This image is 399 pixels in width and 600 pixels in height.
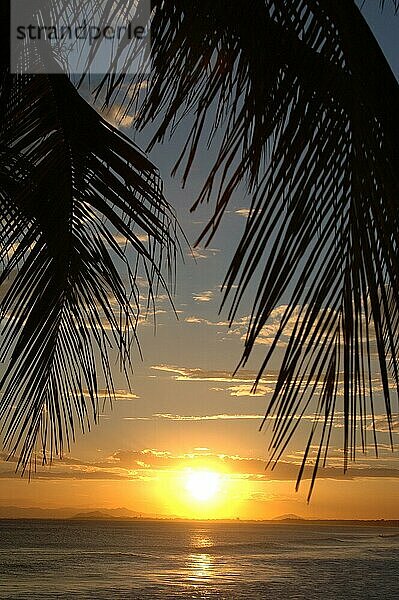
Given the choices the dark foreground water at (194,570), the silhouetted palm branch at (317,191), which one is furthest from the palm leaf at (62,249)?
the dark foreground water at (194,570)

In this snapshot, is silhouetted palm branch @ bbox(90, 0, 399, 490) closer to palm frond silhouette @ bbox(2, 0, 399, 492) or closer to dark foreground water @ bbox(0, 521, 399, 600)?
palm frond silhouette @ bbox(2, 0, 399, 492)

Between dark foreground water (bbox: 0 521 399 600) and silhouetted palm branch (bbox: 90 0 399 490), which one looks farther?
dark foreground water (bbox: 0 521 399 600)

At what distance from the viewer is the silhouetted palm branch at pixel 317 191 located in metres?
0.87

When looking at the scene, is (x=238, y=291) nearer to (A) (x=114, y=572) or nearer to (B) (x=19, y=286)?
(B) (x=19, y=286)

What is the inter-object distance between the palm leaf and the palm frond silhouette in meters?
1.09

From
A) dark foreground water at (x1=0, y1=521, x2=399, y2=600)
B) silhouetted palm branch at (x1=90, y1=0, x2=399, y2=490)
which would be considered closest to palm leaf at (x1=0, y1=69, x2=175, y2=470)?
silhouetted palm branch at (x1=90, y1=0, x2=399, y2=490)

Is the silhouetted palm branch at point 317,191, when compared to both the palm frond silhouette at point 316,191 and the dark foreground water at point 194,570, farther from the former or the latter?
the dark foreground water at point 194,570

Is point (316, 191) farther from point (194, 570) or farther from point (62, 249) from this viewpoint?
point (194, 570)

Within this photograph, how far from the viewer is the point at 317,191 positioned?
97 cm

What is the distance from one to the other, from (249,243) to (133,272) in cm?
146

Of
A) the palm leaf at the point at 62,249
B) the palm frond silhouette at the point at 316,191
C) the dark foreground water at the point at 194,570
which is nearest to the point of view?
the palm frond silhouette at the point at 316,191

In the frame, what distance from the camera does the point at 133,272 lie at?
7.72ft

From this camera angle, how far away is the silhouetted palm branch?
0.87m

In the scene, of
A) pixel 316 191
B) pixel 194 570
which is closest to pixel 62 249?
pixel 316 191
